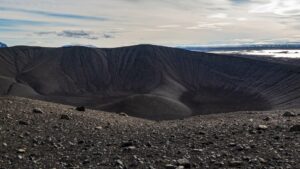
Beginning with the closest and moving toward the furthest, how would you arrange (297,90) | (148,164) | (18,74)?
(148,164), (297,90), (18,74)

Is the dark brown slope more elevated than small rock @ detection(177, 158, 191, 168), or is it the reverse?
small rock @ detection(177, 158, 191, 168)

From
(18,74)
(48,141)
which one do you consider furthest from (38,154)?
(18,74)

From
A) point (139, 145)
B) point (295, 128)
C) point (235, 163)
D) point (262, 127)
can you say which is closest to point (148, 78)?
point (262, 127)

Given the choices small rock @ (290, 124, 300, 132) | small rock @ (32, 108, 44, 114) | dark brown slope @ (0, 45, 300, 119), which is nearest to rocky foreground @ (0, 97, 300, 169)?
small rock @ (290, 124, 300, 132)

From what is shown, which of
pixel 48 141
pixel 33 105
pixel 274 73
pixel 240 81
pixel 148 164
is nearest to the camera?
pixel 148 164

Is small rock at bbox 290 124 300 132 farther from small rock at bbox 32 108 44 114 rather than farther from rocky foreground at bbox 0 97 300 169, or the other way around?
small rock at bbox 32 108 44 114

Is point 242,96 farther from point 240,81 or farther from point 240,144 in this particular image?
point 240,144

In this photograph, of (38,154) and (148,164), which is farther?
(38,154)
